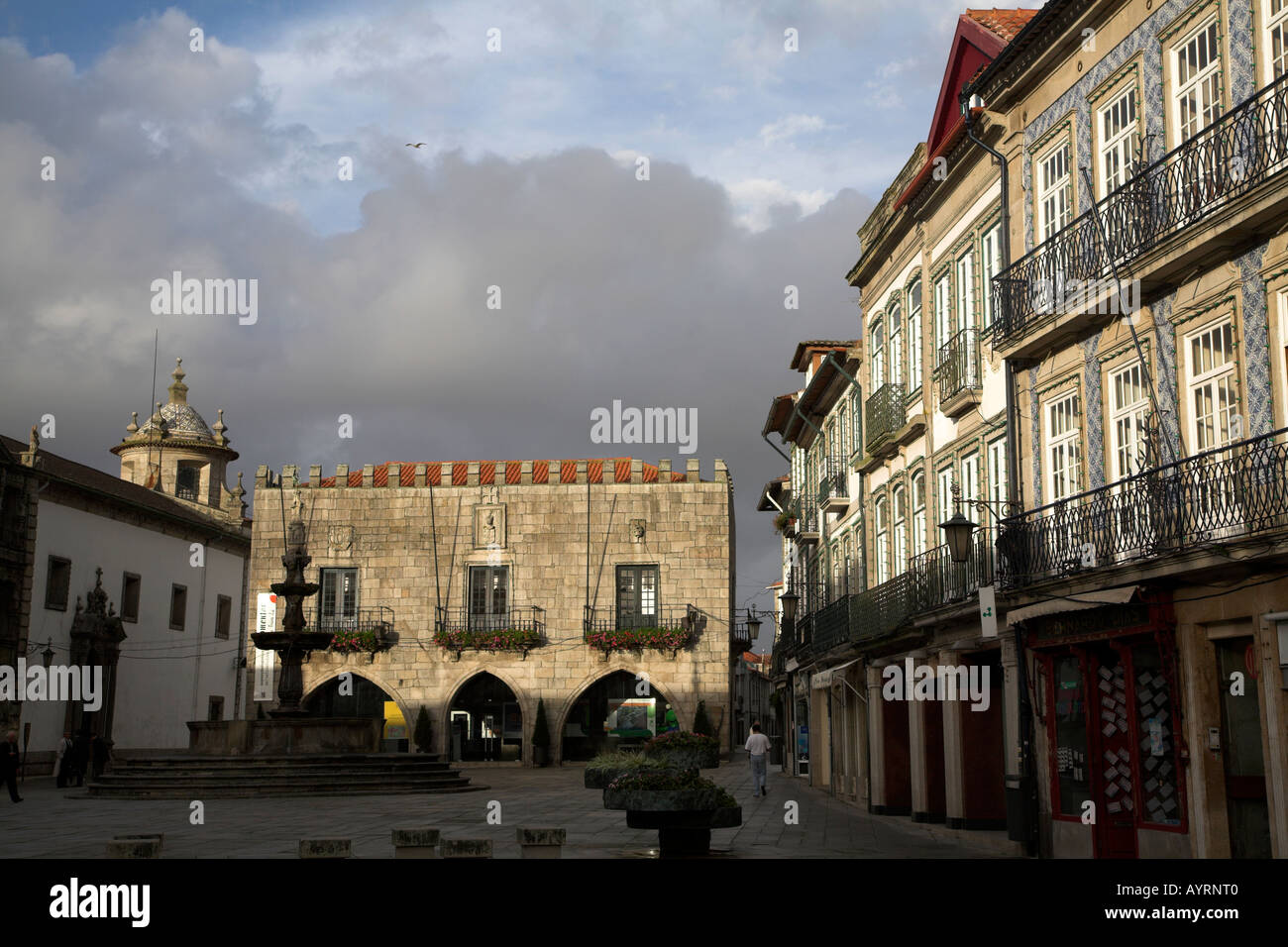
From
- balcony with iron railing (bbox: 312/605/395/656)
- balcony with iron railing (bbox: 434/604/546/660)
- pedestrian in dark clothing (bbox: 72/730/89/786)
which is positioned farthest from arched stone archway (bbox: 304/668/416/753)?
pedestrian in dark clothing (bbox: 72/730/89/786)

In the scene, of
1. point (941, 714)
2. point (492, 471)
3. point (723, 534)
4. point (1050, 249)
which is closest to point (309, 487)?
point (492, 471)

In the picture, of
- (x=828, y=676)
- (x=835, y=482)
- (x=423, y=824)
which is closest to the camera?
(x=423, y=824)

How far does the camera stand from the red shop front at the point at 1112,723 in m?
13.6

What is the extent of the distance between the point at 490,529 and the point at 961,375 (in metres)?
28.3

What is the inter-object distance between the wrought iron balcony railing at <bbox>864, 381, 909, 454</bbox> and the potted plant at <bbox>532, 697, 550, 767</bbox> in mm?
22046

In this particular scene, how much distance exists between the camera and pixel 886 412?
75.2ft

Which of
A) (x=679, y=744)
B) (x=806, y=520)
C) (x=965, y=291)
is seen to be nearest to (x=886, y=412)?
(x=965, y=291)

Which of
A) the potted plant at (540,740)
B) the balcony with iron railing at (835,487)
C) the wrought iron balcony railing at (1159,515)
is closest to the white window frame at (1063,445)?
the wrought iron balcony railing at (1159,515)

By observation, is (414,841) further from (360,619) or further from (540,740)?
(360,619)

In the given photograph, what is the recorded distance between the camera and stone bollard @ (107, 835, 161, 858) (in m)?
11.7

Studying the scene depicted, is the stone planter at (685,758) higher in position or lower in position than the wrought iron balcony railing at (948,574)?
lower

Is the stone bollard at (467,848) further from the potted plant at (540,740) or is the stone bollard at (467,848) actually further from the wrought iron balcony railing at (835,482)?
the potted plant at (540,740)

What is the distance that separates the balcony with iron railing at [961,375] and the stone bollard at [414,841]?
31.8 ft
